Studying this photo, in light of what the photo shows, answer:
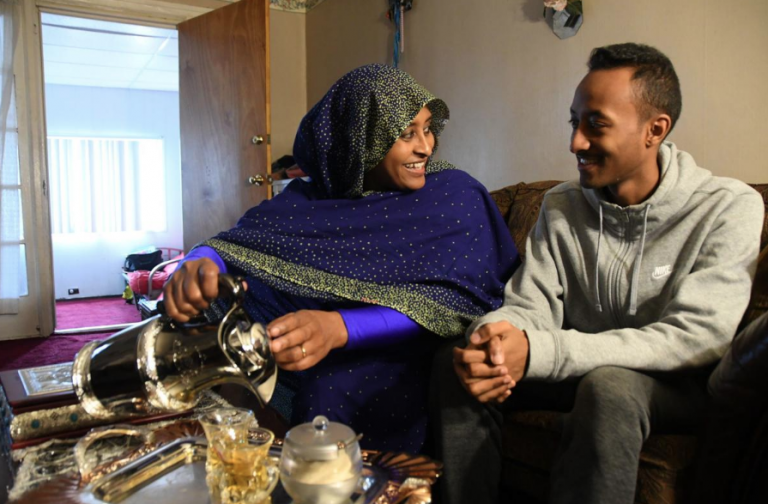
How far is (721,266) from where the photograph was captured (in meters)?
1.06

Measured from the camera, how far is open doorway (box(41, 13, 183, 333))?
22.6 ft

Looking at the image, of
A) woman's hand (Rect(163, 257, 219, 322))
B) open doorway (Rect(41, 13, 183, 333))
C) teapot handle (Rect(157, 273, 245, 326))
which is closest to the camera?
teapot handle (Rect(157, 273, 245, 326))

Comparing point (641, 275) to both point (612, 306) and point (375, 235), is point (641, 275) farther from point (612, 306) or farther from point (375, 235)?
point (375, 235)

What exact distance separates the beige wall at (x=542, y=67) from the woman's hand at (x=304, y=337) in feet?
4.27

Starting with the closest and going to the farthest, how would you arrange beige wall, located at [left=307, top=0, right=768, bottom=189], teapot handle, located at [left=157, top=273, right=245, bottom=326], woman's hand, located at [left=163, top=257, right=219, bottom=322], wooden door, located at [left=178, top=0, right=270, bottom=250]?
teapot handle, located at [left=157, top=273, right=245, bottom=326]
woman's hand, located at [left=163, top=257, right=219, bottom=322]
beige wall, located at [left=307, top=0, right=768, bottom=189]
wooden door, located at [left=178, top=0, right=270, bottom=250]

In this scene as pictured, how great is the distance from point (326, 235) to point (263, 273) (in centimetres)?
18

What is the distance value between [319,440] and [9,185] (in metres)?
3.76

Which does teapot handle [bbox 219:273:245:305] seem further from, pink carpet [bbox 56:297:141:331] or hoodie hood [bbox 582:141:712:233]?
pink carpet [bbox 56:297:141:331]

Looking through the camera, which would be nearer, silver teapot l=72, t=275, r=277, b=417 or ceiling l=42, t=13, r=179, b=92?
silver teapot l=72, t=275, r=277, b=417

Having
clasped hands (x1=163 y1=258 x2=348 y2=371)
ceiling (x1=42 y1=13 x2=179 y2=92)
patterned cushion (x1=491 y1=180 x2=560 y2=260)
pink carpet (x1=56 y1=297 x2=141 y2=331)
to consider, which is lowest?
pink carpet (x1=56 y1=297 x2=141 y2=331)

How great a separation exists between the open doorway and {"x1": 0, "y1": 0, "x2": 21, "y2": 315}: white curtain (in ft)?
8.42

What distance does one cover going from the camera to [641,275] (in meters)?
Answer: 1.20

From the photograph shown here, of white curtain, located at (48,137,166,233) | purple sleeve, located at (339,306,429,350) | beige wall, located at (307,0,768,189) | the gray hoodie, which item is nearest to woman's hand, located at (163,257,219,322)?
purple sleeve, located at (339,306,429,350)

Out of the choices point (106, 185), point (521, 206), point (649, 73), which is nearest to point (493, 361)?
point (649, 73)
